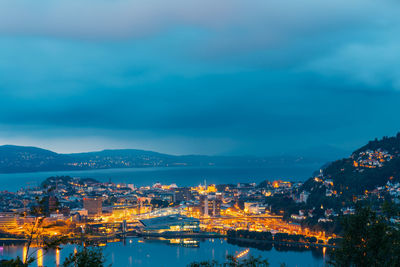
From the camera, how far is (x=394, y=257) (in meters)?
5.79

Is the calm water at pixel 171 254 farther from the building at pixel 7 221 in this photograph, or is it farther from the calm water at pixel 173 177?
the calm water at pixel 173 177

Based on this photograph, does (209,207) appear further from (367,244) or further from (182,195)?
(367,244)

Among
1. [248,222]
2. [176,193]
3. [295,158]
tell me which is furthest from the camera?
[295,158]

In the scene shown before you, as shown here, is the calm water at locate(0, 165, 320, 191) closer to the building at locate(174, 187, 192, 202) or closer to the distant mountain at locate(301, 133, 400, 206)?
the building at locate(174, 187, 192, 202)

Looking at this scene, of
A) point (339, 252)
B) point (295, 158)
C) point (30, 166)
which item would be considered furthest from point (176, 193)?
point (295, 158)

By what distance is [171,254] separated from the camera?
19.6 m

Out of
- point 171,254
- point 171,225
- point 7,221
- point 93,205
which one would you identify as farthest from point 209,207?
point 171,254

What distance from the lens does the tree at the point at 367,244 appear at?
5.73 metres

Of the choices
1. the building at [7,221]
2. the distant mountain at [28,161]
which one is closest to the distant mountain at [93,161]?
the distant mountain at [28,161]

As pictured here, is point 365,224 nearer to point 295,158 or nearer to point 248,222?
point 248,222

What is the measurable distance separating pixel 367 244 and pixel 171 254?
14495 mm

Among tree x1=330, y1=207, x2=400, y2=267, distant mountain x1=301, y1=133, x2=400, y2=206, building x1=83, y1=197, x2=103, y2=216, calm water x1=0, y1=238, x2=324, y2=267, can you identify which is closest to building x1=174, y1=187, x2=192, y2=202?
building x1=83, y1=197, x2=103, y2=216

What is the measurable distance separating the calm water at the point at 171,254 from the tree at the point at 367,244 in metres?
11.5

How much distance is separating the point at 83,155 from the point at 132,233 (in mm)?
97311
